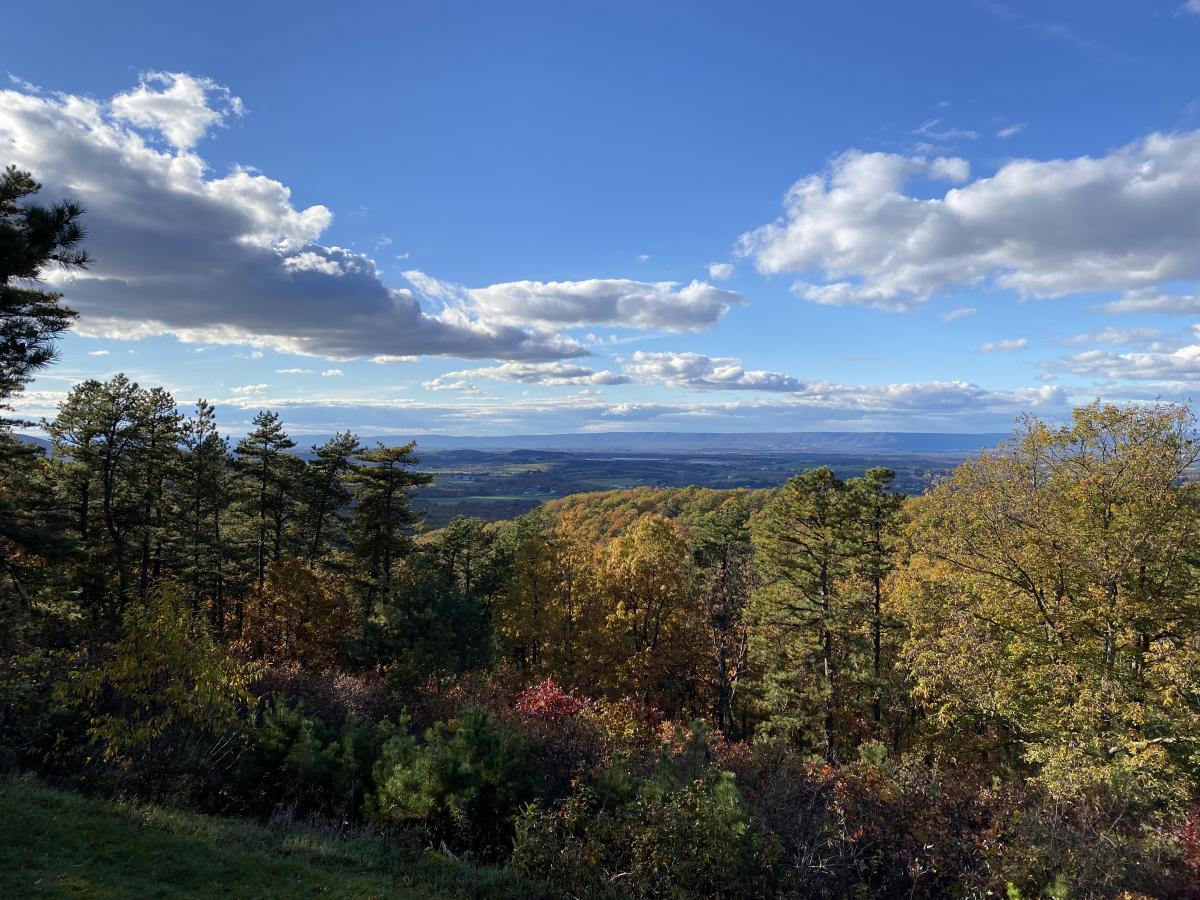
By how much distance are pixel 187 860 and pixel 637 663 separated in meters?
23.0

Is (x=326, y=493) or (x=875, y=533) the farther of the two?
(x=326, y=493)

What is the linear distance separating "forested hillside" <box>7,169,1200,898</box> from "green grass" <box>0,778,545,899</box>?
1244 millimetres

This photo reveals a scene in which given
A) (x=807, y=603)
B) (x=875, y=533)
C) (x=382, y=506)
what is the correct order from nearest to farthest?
1. (x=875, y=533)
2. (x=807, y=603)
3. (x=382, y=506)

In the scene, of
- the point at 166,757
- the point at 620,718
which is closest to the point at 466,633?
the point at 620,718

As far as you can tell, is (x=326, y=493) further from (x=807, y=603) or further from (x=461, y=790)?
(x=807, y=603)

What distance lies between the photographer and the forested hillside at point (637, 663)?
11.8 metres

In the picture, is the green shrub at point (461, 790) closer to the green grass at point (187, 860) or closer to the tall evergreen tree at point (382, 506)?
the green grass at point (187, 860)

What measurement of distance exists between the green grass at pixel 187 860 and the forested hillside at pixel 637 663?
4.08 feet

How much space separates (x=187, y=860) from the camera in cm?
1036

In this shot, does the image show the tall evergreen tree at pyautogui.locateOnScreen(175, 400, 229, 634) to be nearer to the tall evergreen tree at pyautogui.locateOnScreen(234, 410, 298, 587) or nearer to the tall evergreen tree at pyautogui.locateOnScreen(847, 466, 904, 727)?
the tall evergreen tree at pyautogui.locateOnScreen(234, 410, 298, 587)

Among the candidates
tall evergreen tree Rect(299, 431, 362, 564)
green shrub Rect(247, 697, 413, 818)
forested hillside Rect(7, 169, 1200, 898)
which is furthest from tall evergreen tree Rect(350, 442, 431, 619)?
green shrub Rect(247, 697, 413, 818)

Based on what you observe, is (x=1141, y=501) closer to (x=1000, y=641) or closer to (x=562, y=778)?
(x=1000, y=641)

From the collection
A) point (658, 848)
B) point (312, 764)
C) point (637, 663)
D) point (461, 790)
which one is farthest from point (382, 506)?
point (658, 848)

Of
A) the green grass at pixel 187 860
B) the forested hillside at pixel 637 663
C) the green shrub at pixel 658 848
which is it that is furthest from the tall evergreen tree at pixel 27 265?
the green shrub at pixel 658 848
